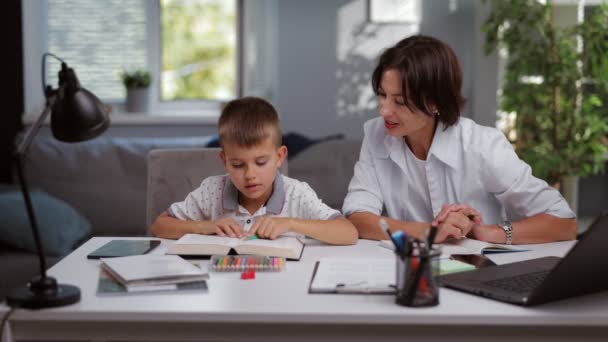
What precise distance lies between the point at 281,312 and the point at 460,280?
35 centimetres

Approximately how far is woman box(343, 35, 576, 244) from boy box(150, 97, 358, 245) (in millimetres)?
125

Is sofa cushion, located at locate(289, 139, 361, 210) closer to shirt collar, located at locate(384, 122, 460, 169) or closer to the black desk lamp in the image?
shirt collar, located at locate(384, 122, 460, 169)

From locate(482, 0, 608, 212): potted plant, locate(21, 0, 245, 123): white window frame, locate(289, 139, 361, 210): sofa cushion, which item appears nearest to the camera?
locate(289, 139, 361, 210): sofa cushion

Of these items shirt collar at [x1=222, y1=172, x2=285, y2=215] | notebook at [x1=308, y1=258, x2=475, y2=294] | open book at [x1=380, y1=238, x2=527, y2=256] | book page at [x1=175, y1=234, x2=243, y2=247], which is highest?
shirt collar at [x1=222, y1=172, x2=285, y2=215]

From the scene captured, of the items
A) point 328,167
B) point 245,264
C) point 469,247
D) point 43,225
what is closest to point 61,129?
point 245,264

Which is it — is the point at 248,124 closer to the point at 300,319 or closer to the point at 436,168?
the point at 436,168

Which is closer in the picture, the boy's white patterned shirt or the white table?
the white table

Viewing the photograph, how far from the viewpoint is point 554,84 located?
362 centimetres

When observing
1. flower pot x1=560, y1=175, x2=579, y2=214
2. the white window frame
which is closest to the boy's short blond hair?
the white window frame

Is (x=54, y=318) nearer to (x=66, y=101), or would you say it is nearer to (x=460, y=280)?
(x=66, y=101)

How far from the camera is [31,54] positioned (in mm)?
4074

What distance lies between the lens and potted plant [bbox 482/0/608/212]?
3555 mm

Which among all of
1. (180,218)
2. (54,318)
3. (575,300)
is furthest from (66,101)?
(575,300)

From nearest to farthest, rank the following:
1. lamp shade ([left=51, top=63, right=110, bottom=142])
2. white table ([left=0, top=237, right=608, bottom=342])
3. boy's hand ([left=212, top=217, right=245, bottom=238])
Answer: white table ([left=0, top=237, right=608, bottom=342])
lamp shade ([left=51, top=63, right=110, bottom=142])
boy's hand ([left=212, top=217, right=245, bottom=238])
